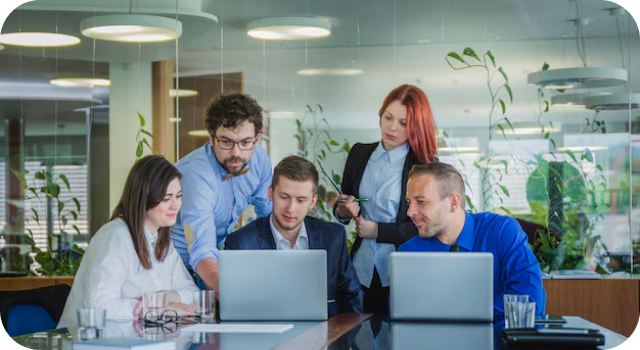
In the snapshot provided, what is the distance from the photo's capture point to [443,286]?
295cm

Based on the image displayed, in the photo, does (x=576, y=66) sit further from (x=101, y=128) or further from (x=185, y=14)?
(x=101, y=128)

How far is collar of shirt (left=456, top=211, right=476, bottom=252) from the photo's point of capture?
3.62 meters

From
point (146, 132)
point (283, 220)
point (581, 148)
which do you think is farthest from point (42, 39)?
point (581, 148)

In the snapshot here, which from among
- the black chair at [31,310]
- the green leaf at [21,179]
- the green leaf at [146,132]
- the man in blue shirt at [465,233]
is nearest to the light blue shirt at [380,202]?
Answer: the man in blue shirt at [465,233]

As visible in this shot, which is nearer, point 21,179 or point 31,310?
point 31,310

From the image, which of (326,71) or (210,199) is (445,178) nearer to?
(210,199)

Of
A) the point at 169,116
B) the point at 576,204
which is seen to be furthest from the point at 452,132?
the point at 169,116

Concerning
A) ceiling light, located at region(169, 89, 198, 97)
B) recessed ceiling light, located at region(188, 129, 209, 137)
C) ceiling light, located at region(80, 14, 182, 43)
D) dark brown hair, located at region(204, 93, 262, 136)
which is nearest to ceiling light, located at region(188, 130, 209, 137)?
recessed ceiling light, located at region(188, 129, 209, 137)

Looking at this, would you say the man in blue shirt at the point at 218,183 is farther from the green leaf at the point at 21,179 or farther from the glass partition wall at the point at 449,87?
the green leaf at the point at 21,179

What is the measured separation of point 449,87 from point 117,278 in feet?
11.4

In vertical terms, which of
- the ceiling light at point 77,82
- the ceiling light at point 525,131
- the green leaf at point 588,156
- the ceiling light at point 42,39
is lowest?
the green leaf at point 588,156

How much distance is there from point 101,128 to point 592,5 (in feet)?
13.1

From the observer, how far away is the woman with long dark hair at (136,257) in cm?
327

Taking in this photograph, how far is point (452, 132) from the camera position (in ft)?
19.7
